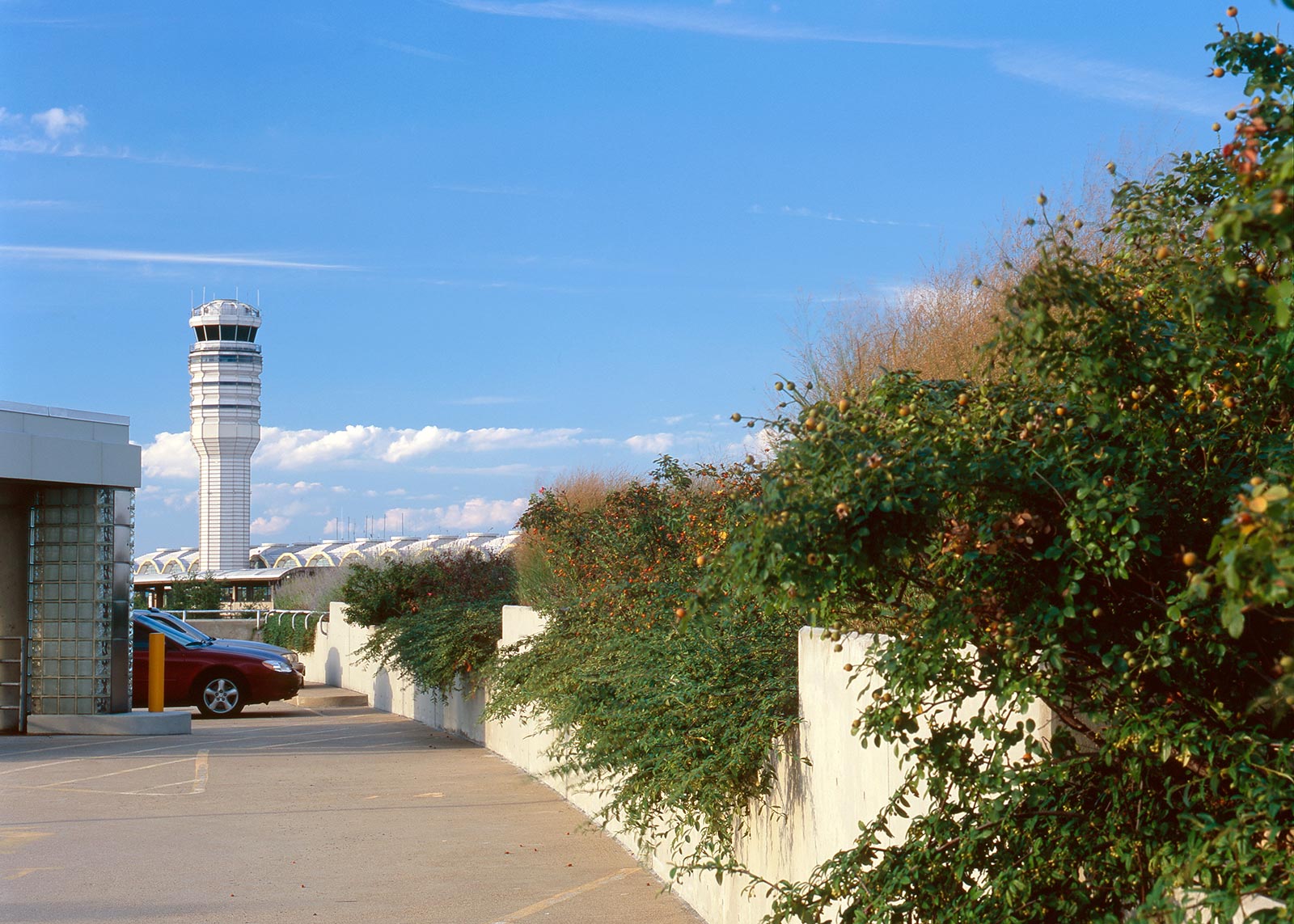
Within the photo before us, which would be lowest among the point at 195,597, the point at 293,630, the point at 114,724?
the point at 114,724

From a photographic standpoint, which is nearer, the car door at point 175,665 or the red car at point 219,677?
the car door at point 175,665

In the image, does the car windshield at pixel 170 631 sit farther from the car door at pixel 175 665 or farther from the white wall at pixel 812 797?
the white wall at pixel 812 797

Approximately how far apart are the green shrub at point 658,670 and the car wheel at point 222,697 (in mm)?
8062

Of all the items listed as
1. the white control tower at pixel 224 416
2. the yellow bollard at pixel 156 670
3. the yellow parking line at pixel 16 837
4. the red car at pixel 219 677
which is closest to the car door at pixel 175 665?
the red car at pixel 219 677

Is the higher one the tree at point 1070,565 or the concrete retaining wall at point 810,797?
the tree at point 1070,565

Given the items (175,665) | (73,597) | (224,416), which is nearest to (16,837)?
(73,597)

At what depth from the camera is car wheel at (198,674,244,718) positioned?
2044 cm

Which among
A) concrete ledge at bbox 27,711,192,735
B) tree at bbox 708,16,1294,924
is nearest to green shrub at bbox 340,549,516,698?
concrete ledge at bbox 27,711,192,735

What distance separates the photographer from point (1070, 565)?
3850mm

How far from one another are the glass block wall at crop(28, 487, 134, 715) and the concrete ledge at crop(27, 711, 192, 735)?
144 mm

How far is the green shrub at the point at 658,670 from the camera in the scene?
672cm

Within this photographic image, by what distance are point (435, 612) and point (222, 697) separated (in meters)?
4.67

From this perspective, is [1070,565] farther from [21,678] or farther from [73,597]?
[21,678]

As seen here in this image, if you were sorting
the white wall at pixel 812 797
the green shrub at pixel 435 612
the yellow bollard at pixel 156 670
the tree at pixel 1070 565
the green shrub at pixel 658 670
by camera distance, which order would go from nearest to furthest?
the tree at pixel 1070 565, the white wall at pixel 812 797, the green shrub at pixel 658 670, the green shrub at pixel 435 612, the yellow bollard at pixel 156 670
